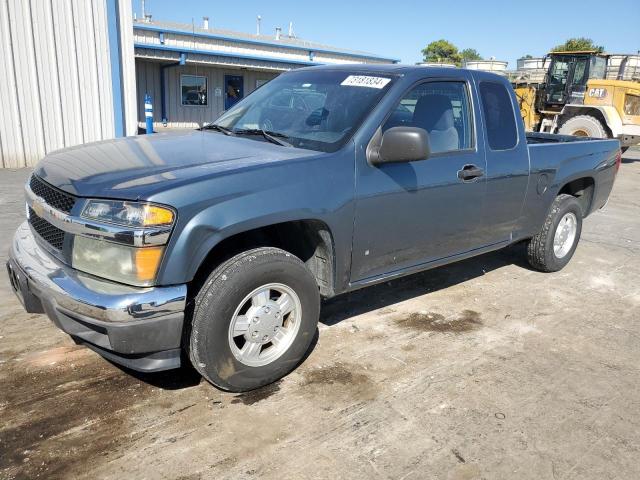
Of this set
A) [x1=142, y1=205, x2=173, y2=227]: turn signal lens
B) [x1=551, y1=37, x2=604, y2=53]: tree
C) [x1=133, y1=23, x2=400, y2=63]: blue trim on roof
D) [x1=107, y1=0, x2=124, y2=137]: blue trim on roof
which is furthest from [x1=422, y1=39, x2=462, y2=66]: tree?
[x1=142, y1=205, x2=173, y2=227]: turn signal lens

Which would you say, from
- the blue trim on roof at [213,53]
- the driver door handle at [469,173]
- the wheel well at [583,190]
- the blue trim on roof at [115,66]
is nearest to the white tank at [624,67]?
the blue trim on roof at [213,53]

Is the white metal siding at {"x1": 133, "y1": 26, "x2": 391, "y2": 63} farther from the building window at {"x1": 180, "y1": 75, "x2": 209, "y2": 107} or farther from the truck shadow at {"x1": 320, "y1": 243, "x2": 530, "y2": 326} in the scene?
the truck shadow at {"x1": 320, "y1": 243, "x2": 530, "y2": 326}

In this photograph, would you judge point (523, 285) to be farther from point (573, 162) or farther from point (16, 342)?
point (16, 342)

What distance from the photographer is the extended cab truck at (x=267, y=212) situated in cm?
257

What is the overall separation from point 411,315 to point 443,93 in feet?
5.78

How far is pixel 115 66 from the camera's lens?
10.1m

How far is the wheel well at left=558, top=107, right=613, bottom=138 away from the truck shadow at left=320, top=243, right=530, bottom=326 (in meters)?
10.7

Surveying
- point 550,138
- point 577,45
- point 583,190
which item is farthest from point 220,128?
point 577,45

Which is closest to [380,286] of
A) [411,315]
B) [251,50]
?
[411,315]

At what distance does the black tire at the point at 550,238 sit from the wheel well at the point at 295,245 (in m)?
2.83

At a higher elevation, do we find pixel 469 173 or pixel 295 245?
pixel 469 173

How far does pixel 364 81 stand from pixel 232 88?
2013 cm

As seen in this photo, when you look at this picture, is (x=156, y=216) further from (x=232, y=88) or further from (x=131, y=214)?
(x=232, y=88)

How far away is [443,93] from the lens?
3.99m
